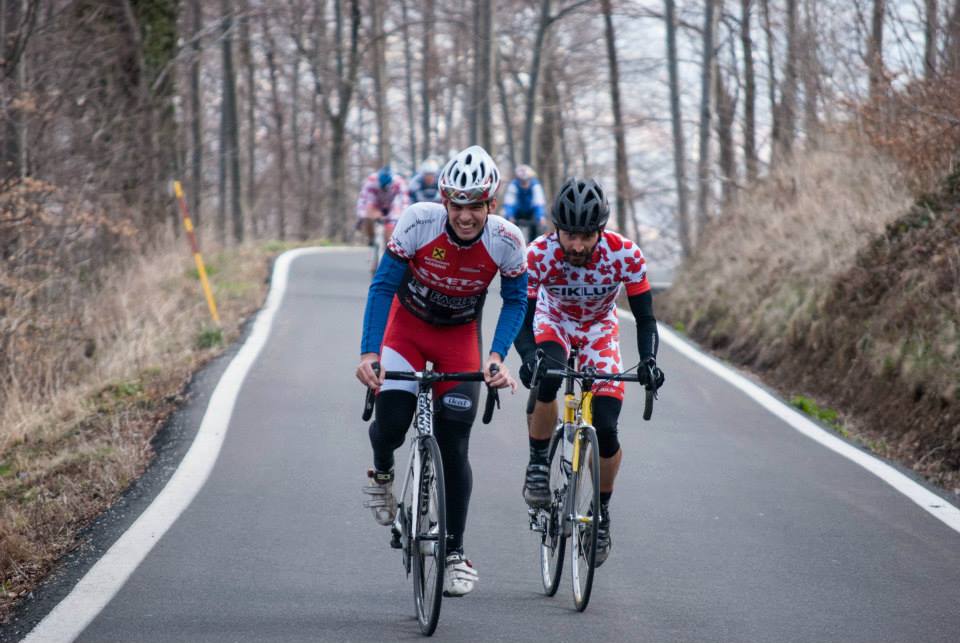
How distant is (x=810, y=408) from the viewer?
11.2m

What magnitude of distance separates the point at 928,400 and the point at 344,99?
34598 mm

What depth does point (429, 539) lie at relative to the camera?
5465 millimetres

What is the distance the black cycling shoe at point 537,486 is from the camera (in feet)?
20.7

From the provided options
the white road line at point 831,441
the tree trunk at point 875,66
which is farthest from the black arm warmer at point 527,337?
the tree trunk at point 875,66

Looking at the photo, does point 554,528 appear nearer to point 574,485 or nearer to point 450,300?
point 574,485

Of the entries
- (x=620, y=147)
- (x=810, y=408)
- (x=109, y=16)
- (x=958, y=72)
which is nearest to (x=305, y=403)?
(x=810, y=408)

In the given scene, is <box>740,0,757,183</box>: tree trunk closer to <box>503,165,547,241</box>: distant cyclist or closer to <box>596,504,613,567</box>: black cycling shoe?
<box>503,165,547,241</box>: distant cyclist

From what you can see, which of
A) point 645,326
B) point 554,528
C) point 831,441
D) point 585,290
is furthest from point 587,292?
point 831,441

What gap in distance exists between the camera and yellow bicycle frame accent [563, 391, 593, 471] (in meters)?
6.05

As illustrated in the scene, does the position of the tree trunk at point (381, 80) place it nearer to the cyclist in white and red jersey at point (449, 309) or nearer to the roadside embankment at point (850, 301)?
the roadside embankment at point (850, 301)

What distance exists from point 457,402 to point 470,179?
102 centimetres

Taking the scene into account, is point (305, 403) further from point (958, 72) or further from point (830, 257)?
point (958, 72)

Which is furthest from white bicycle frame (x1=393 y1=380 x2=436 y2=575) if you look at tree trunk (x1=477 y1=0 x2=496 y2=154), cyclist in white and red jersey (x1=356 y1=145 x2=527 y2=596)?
tree trunk (x1=477 y1=0 x2=496 y2=154)

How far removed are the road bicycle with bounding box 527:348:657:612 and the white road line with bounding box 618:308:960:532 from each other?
247 centimetres
